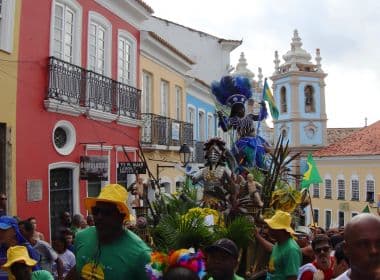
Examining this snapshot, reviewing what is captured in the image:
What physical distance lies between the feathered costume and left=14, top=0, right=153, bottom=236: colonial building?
388cm

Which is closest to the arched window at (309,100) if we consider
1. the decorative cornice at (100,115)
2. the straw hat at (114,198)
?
the decorative cornice at (100,115)

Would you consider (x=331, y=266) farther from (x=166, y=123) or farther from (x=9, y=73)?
(x=166, y=123)

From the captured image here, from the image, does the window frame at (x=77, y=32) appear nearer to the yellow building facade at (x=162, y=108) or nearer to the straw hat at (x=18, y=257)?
the yellow building facade at (x=162, y=108)

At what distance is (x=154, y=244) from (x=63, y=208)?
24.2 ft

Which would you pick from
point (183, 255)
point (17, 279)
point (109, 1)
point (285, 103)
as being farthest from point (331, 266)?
point (285, 103)

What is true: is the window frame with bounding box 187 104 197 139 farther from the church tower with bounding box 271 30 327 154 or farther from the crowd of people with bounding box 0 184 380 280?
the church tower with bounding box 271 30 327 154

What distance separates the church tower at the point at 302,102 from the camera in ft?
175

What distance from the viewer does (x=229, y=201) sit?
6652mm

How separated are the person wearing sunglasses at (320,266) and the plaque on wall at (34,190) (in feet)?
22.4

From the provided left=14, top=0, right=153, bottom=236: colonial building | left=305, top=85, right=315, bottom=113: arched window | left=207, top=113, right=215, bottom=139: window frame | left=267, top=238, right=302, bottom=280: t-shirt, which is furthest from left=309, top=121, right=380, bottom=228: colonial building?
left=267, top=238, right=302, bottom=280: t-shirt

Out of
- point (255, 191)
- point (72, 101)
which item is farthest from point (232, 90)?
point (72, 101)

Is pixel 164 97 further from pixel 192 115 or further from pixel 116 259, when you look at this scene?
pixel 116 259

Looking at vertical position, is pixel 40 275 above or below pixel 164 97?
below

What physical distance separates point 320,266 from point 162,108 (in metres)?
14.3
